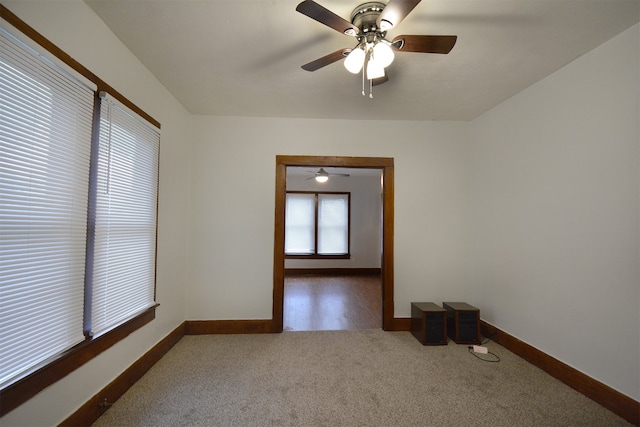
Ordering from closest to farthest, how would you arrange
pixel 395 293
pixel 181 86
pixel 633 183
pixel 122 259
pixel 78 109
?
pixel 78 109 < pixel 633 183 < pixel 122 259 < pixel 181 86 < pixel 395 293

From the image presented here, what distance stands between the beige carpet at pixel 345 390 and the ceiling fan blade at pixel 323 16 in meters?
2.32

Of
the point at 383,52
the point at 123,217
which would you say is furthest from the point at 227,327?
the point at 383,52

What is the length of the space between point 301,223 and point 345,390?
5.18m

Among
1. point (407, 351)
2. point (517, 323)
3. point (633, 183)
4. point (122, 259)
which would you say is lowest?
point (407, 351)

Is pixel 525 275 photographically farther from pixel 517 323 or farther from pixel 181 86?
pixel 181 86

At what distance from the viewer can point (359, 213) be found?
23.5ft

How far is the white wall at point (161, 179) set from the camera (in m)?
1.33

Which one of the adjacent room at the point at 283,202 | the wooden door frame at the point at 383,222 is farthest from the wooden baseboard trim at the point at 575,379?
the wooden door frame at the point at 383,222

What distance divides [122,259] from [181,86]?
1647 millimetres

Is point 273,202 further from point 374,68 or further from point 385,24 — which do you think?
point 385,24

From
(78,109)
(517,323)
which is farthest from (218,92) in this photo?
(517,323)

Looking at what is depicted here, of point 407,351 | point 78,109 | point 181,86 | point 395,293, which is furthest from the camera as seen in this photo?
point 395,293

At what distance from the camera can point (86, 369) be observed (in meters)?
1.60

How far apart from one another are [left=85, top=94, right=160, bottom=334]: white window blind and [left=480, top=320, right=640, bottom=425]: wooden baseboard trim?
3401 millimetres
